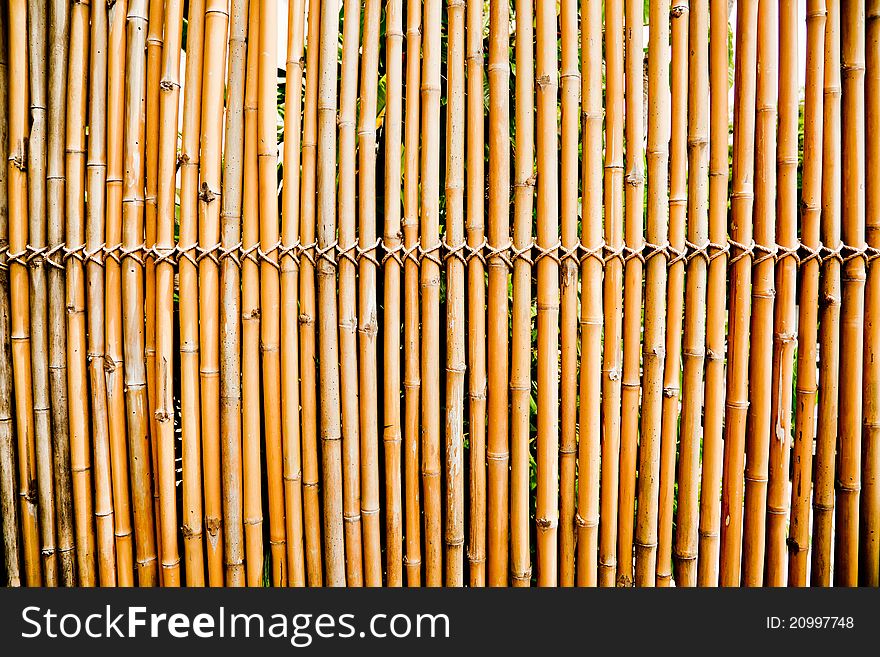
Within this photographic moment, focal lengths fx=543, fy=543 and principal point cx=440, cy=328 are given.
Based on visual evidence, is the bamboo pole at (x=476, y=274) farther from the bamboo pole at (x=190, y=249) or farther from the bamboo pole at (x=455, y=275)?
the bamboo pole at (x=190, y=249)

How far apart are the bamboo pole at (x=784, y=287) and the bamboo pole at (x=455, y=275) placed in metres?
0.45

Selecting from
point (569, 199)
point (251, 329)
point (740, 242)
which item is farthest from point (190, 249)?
point (740, 242)

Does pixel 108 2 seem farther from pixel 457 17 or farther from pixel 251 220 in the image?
pixel 457 17

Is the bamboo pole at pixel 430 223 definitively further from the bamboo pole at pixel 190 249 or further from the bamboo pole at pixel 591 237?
the bamboo pole at pixel 190 249

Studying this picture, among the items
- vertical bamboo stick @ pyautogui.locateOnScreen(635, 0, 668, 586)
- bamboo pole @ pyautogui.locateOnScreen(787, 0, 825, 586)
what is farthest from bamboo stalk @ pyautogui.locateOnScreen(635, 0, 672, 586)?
bamboo pole @ pyautogui.locateOnScreen(787, 0, 825, 586)

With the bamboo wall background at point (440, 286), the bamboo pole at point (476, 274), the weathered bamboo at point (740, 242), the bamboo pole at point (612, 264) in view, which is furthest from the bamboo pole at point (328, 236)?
the weathered bamboo at point (740, 242)

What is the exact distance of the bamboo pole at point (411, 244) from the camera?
33.6 inches

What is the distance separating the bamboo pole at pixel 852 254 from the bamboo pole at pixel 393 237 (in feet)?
2.32

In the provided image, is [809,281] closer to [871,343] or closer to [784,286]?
[784,286]

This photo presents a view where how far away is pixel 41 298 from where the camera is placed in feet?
2.87

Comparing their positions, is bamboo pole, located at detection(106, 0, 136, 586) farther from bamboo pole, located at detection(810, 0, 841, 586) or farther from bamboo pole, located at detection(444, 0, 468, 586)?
bamboo pole, located at detection(810, 0, 841, 586)

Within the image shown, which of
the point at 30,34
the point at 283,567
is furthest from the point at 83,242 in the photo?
Answer: the point at 283,567

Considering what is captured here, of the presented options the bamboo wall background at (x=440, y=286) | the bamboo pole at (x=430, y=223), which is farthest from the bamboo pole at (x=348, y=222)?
the bamboo pole at (x=430, y=223)
